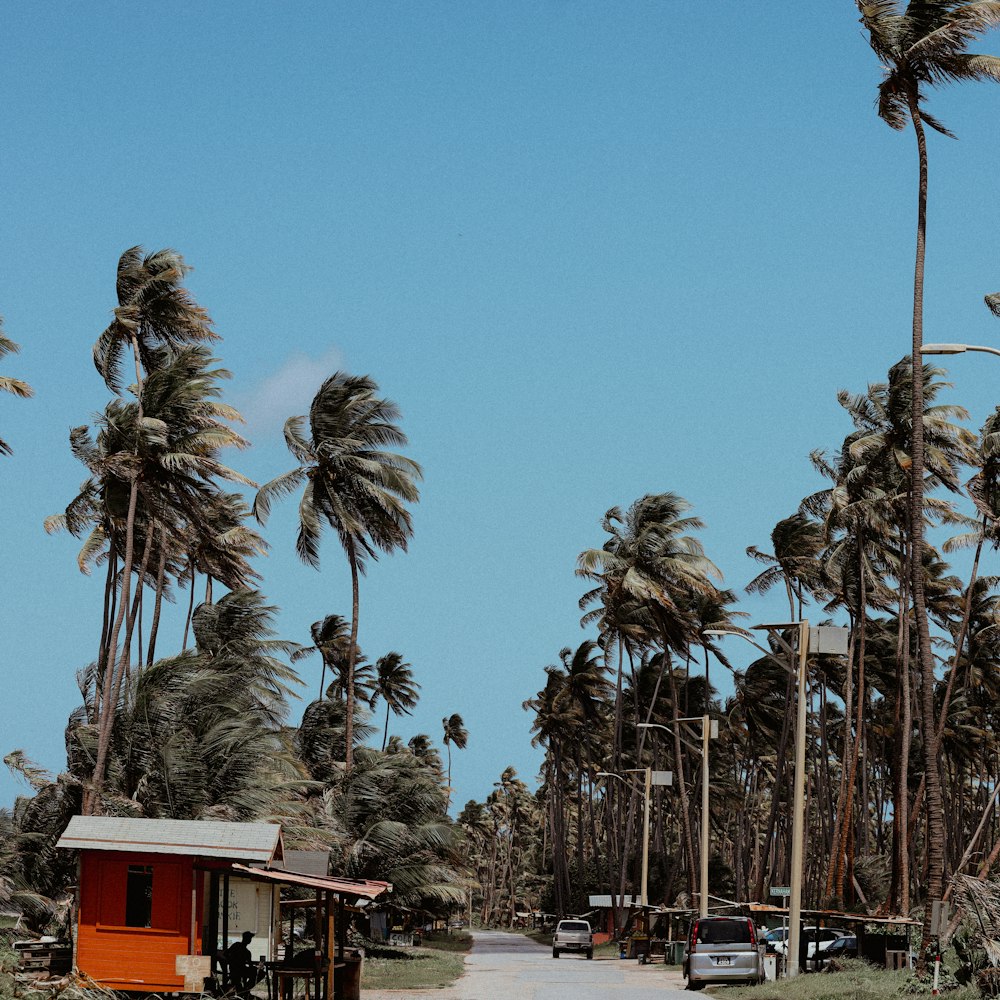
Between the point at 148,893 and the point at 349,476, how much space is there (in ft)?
84.2

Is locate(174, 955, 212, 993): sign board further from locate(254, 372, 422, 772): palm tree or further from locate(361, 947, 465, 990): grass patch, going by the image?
locate(254, 372, 422, 772): palm tree

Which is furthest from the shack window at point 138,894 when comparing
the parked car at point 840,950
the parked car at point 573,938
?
the parked car at point 573,938

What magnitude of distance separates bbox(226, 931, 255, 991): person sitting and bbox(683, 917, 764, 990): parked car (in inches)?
466

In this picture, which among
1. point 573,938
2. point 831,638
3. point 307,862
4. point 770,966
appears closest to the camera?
point 307,862

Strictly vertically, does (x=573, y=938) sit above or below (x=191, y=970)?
below


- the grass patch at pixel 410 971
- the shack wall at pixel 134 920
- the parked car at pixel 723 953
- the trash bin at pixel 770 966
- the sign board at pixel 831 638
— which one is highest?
the sign board at pixel 831 638

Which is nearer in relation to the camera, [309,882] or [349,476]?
[309,882]

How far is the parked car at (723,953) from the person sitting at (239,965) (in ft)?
38.8

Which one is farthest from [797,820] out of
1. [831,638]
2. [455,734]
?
[455,734]

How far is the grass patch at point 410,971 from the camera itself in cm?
3253

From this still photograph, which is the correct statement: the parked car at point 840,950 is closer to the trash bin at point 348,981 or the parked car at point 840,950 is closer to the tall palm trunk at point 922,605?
the tall palm trunk at point 922,605

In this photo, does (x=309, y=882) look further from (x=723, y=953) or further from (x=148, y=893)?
(x=723, y=953)

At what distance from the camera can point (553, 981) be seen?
3488 centimetres

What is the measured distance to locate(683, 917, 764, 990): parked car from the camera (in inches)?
1252
